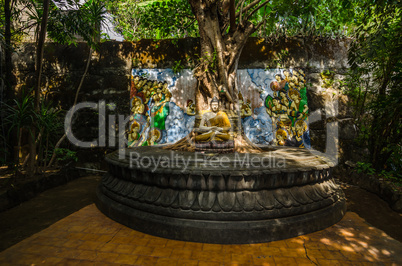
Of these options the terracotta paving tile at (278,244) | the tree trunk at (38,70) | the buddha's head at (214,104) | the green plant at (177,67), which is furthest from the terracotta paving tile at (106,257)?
the green plant at (177,67)

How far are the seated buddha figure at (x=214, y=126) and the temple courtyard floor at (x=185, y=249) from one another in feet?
6.01

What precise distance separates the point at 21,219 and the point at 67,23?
397 centimetres

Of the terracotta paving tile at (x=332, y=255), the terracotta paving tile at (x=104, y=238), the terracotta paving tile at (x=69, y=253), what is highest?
the terracotta paving tile at (x=332, y=255)

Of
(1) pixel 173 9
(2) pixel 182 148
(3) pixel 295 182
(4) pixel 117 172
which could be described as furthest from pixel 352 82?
(4) pixel 117 172

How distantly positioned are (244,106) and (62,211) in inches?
169

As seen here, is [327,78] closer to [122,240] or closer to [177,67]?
[177,67]

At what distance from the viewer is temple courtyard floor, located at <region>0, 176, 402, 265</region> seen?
2.17m

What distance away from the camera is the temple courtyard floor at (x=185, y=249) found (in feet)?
7.12

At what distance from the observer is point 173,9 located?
613 centimetres

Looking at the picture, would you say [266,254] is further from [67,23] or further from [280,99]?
[67,23]

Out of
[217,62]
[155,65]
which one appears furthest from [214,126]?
[155,65]

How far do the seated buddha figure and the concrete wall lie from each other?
225 centimetres

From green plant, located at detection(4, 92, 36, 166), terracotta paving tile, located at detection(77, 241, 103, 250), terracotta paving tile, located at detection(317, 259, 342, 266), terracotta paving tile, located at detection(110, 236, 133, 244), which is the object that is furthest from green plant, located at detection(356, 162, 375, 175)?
green plant, located at detection(4, 92, 36, 166)

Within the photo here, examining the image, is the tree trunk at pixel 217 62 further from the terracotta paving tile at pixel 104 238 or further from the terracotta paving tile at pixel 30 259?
the terracotta paving tile at pixel 30 259
